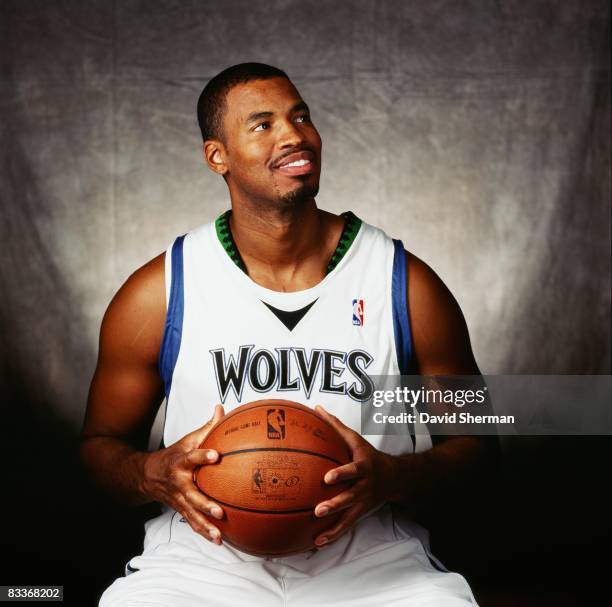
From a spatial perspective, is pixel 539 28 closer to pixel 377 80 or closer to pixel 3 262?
pixel 377 80

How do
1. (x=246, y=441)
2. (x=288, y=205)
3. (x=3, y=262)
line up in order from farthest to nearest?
(x=3, y=262) < (x=288, y=205) < (x=246, y=441)

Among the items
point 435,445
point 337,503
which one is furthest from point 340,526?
point 435,445

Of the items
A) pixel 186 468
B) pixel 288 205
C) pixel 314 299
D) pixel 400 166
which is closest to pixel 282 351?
pixel 314 299

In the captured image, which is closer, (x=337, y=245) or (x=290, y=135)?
(x=290, y=135)

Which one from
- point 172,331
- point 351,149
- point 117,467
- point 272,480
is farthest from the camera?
point 351,149

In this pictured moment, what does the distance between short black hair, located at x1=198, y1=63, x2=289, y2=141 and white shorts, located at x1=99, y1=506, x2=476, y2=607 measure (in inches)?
42.8

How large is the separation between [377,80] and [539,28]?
2.30ft

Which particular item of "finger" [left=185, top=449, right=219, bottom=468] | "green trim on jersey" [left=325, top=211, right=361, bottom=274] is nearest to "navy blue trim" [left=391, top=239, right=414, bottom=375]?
"green trim on jersey" [left=325, top=211, right=361, bottom=274]

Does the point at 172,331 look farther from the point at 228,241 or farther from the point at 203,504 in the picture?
the point at 203,504

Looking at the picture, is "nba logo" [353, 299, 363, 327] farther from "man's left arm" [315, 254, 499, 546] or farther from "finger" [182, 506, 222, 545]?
"finger" [182, 506, 222, 545]

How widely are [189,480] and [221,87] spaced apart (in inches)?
43.9

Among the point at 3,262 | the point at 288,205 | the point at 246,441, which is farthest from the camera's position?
the point at 3,262

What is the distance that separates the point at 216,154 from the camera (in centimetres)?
261

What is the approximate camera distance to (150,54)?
3.88 meters
